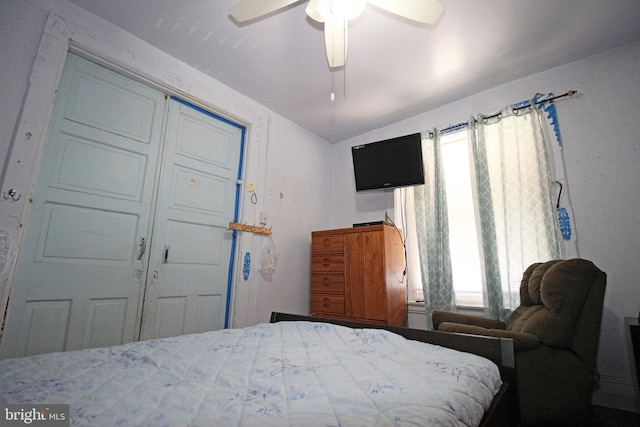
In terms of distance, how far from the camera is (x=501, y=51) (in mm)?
2488

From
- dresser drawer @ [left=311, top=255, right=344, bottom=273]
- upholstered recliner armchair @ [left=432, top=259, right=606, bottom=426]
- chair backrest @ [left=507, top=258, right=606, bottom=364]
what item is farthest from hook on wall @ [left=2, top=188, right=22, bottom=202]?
chair backrest @ [left=507, top=258, right=606, bottom=364]

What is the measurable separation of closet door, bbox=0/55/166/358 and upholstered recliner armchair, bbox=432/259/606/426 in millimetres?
2358

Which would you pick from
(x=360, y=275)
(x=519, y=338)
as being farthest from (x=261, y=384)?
(x=360, y=275)

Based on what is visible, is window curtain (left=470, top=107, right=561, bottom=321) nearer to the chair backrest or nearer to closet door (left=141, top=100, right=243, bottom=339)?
the chair backrest

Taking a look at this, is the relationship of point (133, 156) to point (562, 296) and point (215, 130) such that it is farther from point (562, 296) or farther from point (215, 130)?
point (562, 296)

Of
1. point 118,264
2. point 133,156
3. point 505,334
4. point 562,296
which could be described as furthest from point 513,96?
point 118,264

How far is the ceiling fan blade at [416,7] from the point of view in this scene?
167 centimetres

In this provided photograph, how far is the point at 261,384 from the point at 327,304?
237 cm

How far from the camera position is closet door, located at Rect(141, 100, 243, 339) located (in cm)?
243

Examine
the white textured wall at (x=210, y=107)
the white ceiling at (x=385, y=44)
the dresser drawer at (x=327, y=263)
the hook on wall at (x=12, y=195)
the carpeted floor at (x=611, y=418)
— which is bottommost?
the carpeted floor at (x=611, y=418)

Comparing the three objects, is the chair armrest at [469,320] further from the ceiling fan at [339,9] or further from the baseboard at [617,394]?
the ceiling fan at [339,9]

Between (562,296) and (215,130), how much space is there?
301 cm

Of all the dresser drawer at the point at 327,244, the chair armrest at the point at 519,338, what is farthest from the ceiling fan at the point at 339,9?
the dresser drawer at the point at 327,244

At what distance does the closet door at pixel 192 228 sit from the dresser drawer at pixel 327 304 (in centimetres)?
99
